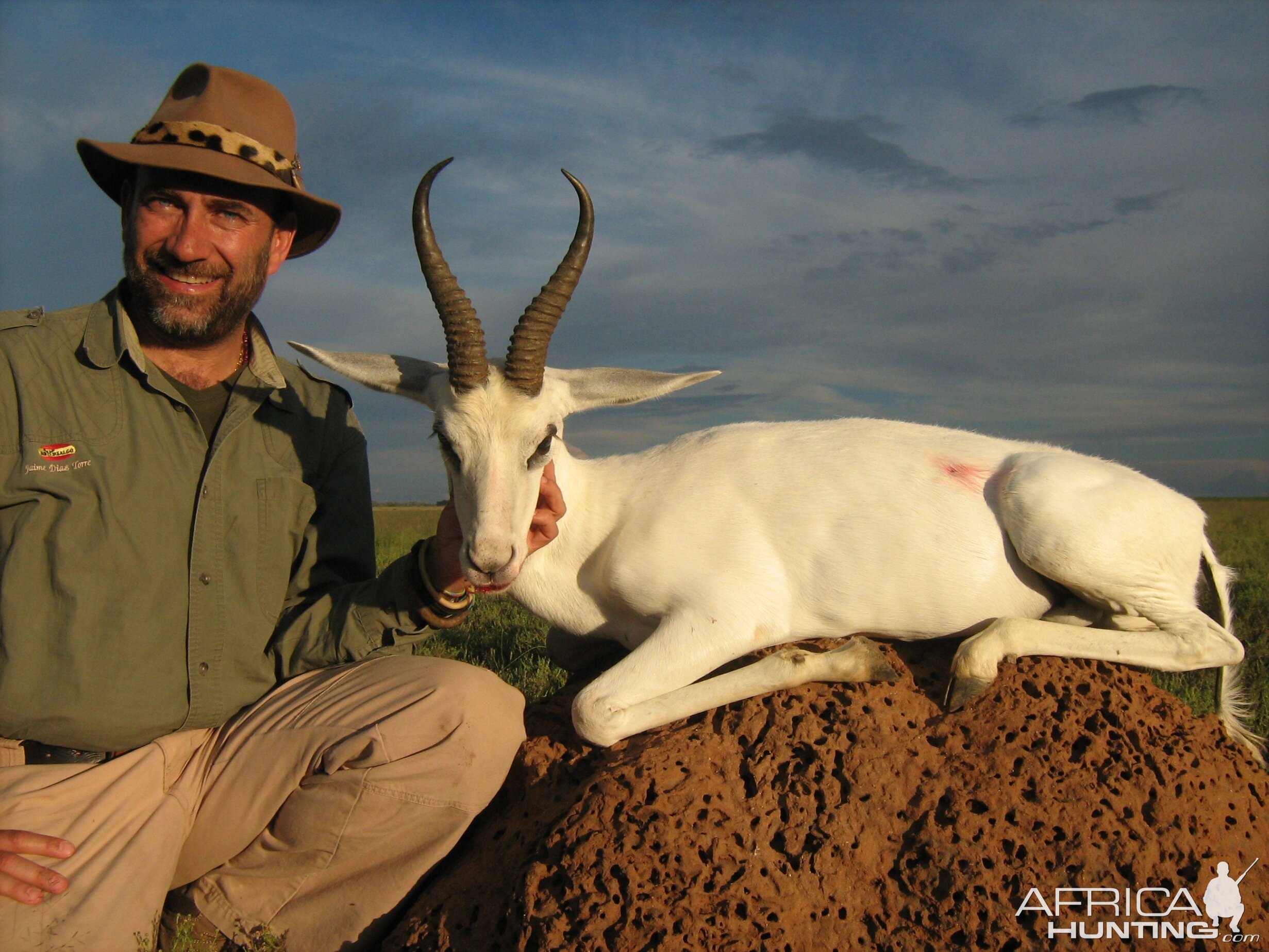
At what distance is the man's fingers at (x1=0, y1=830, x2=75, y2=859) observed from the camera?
408 centimetres

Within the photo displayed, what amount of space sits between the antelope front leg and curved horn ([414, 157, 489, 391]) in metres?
1.67

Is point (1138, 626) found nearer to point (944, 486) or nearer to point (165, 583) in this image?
point (944, 486)

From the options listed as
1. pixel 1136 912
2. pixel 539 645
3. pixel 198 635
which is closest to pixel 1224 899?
pixel 1136 912

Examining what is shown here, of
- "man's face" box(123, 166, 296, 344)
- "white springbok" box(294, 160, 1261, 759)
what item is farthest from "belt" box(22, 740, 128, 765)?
"man's face" box(123, 166, 296, 344)

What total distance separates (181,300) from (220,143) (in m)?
0.86

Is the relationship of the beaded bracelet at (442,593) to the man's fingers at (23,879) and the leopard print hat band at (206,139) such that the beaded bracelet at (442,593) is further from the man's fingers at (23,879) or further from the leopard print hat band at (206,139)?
the leopard print hat band at (206,139)

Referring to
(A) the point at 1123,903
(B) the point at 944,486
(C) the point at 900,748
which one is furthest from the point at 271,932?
(B) the point at 944,486

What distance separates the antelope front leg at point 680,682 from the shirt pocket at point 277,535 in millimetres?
1804

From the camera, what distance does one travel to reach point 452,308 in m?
4.99

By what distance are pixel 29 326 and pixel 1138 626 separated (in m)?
5.89

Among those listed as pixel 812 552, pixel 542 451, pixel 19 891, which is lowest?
pixel 19 891

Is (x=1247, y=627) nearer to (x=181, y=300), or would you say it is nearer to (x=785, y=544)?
(x=785, y=544)

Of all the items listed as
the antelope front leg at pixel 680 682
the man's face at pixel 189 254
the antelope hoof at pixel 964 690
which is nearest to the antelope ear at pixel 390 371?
the man's face at pixel 189 254

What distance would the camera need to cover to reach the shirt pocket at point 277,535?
525 cm
